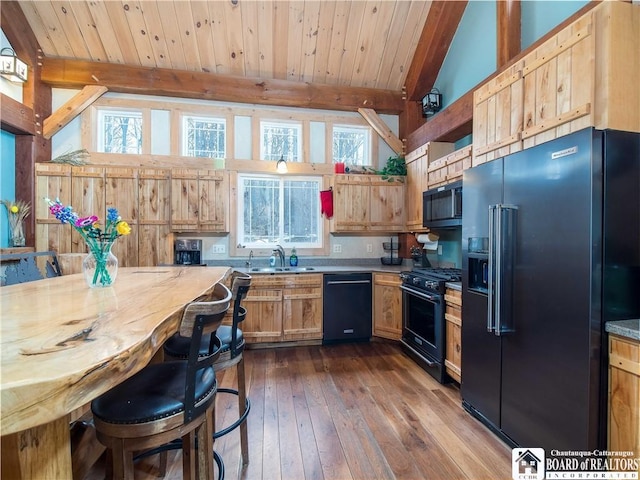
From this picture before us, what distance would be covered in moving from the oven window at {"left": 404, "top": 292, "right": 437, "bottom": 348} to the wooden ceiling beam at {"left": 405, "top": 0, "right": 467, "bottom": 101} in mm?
2880

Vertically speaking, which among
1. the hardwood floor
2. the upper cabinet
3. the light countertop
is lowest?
the hardwood floor

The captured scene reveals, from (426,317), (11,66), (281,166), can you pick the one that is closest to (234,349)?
(426,317)

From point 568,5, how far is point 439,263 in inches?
103

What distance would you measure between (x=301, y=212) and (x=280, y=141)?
106cm

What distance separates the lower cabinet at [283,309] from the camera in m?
3.40

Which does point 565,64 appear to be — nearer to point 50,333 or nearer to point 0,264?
point 50,333

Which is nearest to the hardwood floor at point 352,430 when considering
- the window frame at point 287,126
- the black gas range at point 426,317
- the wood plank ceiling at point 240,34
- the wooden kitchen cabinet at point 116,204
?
the black gas range at point 426,317

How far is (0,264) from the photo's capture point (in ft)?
9.68

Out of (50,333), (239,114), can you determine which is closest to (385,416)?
(50,333)

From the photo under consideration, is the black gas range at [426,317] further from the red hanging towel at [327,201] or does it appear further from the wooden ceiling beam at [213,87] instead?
the wooden ceiling beam at [213,87]

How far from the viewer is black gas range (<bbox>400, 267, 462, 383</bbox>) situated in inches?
103

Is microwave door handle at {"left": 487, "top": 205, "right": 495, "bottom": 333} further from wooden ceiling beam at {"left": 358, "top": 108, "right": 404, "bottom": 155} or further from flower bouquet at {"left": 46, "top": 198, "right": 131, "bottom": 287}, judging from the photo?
wooden ceiling beam at {"left": 358, "top": 108, "right": 404, "bottom": 155}

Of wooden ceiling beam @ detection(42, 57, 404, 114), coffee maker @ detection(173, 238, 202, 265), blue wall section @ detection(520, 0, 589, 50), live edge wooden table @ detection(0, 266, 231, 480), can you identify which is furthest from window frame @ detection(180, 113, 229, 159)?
blue wall section @ detection(520, 0, 589, 50)

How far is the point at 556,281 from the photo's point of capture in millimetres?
1538
